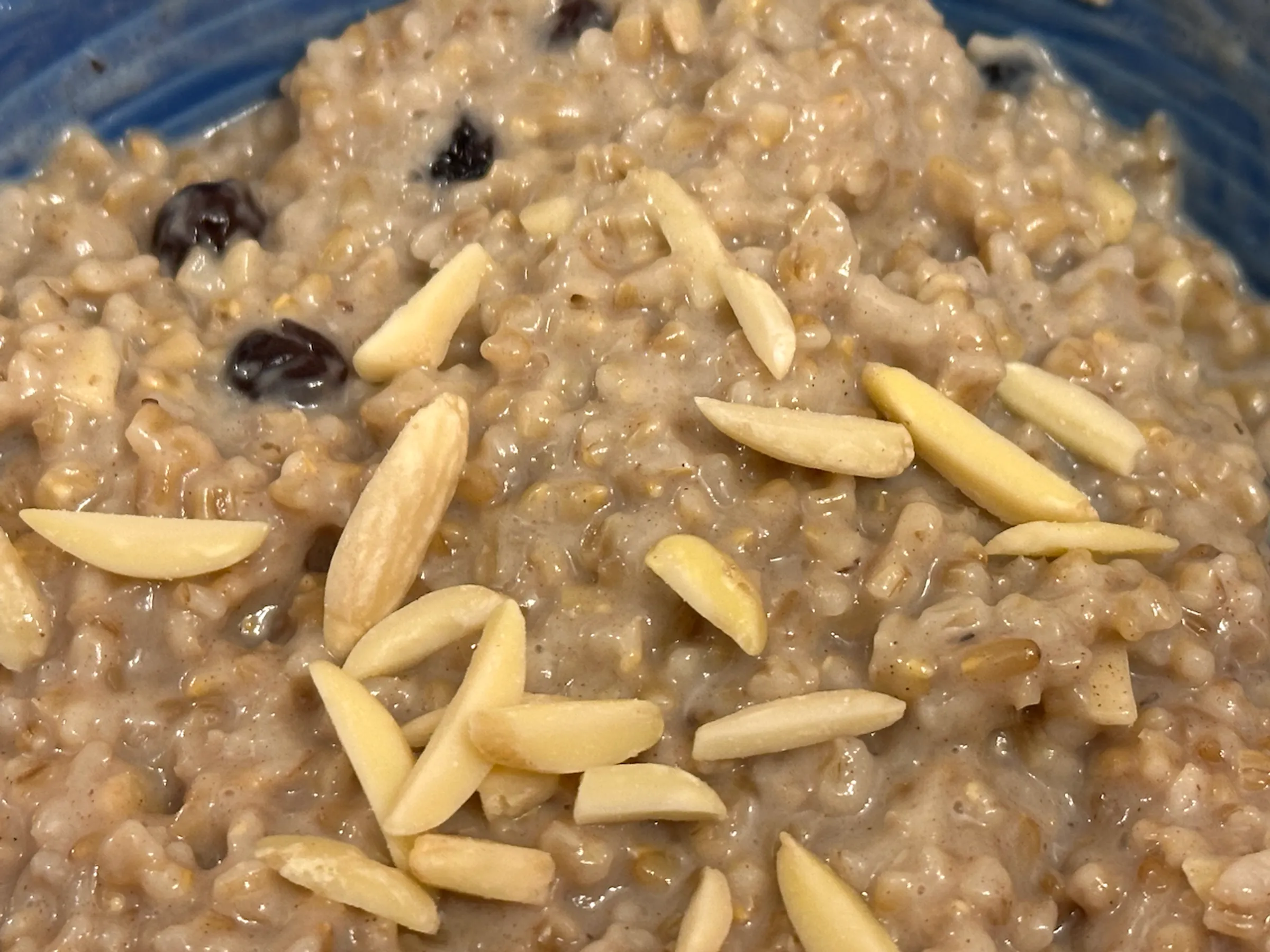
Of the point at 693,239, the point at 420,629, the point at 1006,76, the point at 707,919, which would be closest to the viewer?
the point at 707,919

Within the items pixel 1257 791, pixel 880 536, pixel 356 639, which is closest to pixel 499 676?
pixel 356 639

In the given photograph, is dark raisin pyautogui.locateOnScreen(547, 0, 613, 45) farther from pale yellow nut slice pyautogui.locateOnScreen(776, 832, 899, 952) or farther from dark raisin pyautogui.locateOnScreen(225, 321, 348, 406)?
pale yellow nut slice pyautogui.locateOnScreen(776, 832, 899, 952)

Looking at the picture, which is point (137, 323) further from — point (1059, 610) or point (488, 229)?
point (1059, 610)

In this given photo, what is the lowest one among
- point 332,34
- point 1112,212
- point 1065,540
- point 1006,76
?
point 1065,540

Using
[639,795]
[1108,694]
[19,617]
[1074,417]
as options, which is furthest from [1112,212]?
[19,617]

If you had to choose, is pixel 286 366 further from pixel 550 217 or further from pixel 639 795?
pixel 639 795

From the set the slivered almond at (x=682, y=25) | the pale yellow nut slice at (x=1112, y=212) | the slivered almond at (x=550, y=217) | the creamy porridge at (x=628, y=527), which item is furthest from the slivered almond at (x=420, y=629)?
the pale yellow nut slice at (x=1112, y=212)

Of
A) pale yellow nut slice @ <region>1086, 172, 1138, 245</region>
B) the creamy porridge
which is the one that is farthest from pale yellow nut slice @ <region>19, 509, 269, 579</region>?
pale yellow nut slice @ <region>1086, 172, 1138, 245</region>
